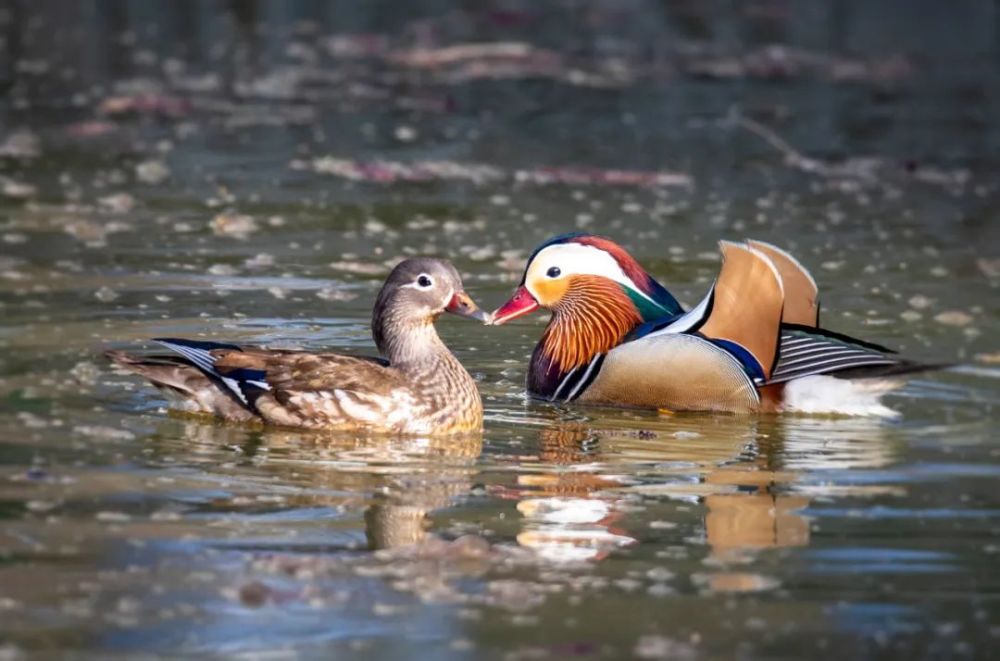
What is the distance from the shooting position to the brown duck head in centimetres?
949

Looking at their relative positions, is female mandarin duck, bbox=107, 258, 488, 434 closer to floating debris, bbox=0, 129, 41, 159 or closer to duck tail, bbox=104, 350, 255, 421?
duck tail, bbox=104, 350, 255, 421

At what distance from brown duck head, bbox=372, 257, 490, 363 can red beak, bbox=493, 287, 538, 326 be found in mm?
817

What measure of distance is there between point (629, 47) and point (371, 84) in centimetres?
387

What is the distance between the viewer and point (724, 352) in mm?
9852

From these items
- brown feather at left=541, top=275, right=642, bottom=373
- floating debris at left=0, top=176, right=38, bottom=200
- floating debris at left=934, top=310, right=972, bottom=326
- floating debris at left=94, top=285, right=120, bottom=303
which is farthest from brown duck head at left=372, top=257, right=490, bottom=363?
floating debris at left=0, top=176, right=38, bottom=200

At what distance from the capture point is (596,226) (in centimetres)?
1427

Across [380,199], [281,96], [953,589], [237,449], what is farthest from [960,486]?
[281,96]

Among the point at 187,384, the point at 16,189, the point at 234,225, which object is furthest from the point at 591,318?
the point at 16,189

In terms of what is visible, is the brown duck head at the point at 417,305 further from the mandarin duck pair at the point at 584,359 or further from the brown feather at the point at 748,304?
the brown feather at the point at 748,304

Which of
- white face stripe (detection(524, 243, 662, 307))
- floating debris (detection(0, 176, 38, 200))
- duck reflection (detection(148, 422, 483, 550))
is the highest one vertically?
floating debris (detection(0, 176, 38, 200))

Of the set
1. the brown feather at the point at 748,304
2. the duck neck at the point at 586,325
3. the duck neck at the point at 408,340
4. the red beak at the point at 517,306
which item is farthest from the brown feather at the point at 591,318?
the duck neck at the point at 408,340

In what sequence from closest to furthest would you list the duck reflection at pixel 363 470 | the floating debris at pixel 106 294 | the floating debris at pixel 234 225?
the duck reflection at pixel 363 470 → the floating debris at pixel 106 294 → the floating debris at pixel 234 225

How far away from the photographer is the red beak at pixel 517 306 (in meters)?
10.4

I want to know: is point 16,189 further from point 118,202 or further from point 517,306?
point 517,306
